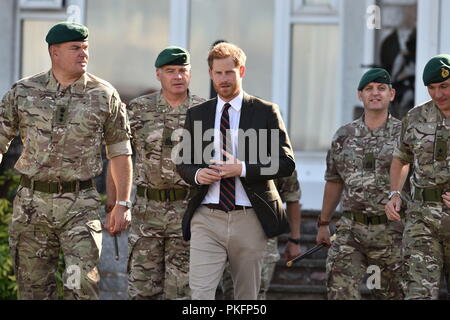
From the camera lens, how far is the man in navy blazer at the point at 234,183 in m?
7.67

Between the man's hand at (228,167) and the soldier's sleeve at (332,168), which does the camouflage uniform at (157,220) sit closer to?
the soldier's sleeve at (332,168)

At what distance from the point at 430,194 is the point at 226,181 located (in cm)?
151

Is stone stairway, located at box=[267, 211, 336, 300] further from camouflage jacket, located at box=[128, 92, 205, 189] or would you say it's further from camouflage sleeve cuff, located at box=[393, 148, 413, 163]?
camouflage sleeve cuff, located at box=[393, 148, 413, 163]

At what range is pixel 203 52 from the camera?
12680mm

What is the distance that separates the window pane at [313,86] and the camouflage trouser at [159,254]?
368cm

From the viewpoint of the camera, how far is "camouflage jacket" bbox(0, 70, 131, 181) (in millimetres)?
7996

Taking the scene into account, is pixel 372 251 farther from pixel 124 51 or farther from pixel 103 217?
pixel 124 51

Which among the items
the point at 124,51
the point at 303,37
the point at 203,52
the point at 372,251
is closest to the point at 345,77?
the point at 303,37

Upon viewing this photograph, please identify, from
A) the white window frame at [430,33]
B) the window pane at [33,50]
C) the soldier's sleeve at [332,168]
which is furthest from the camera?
the window pane at [33,50]

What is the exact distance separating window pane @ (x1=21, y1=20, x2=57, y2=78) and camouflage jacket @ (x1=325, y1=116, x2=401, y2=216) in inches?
188

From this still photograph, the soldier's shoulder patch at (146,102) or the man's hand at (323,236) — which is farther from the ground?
the soldier's shoulder patch at (146,102)

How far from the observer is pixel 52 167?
26.2 ft

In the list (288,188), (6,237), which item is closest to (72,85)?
(288,188)


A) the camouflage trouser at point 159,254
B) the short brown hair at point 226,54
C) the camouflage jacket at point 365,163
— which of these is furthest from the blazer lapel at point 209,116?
the camouflage jacket at point 365,163
